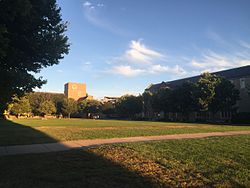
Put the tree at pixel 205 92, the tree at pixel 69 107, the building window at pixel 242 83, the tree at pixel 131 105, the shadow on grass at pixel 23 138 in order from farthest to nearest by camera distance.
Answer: the tree at pixel 69 107 → the tree at pixel 131 105 → the building window at pixel 242 83 → the tree at pixel 205 92 → the shadow on grass at pixel 23 138

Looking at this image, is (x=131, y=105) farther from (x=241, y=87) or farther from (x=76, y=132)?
(x=76, y=132)

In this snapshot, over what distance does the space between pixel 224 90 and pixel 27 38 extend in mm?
52074

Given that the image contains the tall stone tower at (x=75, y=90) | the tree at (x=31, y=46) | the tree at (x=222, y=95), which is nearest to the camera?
the tree at (x=31, y=46)

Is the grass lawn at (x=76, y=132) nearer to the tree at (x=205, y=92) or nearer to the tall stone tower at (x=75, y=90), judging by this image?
the tree at (x=205, y=92)

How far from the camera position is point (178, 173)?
26.6 ft

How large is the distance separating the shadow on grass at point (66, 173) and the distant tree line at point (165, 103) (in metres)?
13.0

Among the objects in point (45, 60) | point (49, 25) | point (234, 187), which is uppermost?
point (49, 25)

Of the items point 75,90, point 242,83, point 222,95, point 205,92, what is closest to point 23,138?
point 205,92

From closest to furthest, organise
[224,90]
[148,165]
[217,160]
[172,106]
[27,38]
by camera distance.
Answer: [148,165], [217,160], [27,38], [224,90], [172,106]

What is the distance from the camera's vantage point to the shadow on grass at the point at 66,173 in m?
7.07

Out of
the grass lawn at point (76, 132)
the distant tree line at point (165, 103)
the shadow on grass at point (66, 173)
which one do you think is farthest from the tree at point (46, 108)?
the shadow on grass at point (66, 173)

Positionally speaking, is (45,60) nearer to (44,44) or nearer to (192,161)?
(44,44)

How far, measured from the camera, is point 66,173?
26.6 ft

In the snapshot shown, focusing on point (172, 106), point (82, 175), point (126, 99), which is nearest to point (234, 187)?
point (82, 175)
